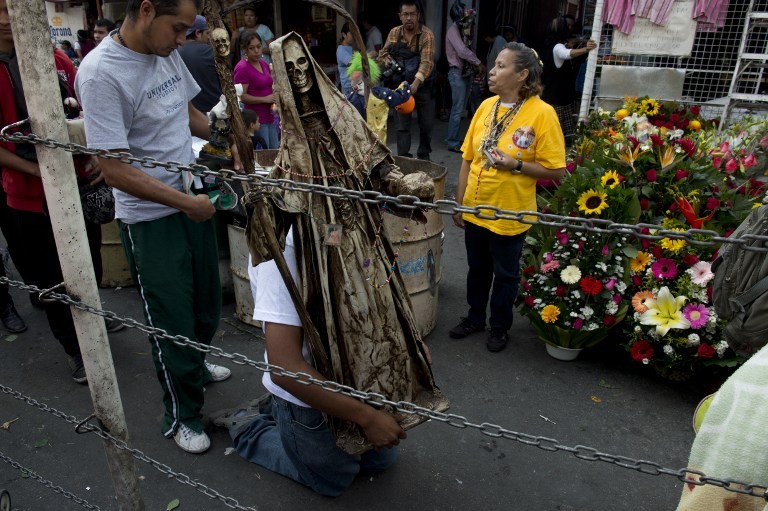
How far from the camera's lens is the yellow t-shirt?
3.18 meters

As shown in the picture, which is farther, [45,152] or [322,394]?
[322,394]

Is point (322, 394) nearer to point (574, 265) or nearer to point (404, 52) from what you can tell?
point (574, 265)

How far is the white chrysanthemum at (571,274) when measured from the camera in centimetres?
330

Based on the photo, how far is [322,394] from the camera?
1881mm

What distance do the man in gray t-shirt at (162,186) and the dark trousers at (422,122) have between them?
14.6 ft

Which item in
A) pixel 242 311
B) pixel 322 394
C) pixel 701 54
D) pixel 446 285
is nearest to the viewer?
pixel 322 394

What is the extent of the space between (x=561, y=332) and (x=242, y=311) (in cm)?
205

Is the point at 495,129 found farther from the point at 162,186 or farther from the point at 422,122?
the point at 422,122

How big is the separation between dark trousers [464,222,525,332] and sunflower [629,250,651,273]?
2.03ft

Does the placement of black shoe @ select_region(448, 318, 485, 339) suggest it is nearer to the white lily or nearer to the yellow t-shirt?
the yellow t-shirt

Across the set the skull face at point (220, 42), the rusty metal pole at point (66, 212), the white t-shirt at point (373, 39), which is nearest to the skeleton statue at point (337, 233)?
the skull face at point (220, 42)

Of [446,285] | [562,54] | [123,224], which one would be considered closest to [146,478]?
[123,224]

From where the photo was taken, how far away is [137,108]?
2.35m

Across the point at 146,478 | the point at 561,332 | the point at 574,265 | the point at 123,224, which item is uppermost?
the point at 123,224
